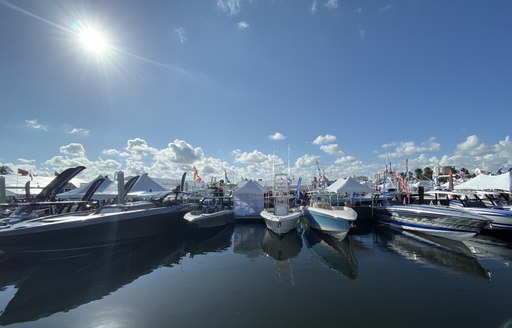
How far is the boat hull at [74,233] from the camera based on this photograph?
40.9 feet

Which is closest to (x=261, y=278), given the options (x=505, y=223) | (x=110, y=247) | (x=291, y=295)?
(x=291, y=295)

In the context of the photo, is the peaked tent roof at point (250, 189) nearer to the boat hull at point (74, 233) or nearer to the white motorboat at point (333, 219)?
the white motorboat at point (333, 219)

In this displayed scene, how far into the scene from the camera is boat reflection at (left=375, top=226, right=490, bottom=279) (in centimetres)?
1149

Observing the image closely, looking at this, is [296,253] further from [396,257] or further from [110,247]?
[110,247]

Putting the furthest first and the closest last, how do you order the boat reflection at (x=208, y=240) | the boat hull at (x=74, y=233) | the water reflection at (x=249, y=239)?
1. the boat reflection at (x=208, y=240)
2. the water reflection at (x=249, y=239)
3. the boat hull at (x=74, y=233)

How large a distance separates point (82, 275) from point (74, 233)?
3107 mm

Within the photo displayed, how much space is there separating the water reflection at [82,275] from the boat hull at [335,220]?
609 cm

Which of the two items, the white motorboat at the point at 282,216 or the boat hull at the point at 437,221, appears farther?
the white motorboat at the point at 282,216

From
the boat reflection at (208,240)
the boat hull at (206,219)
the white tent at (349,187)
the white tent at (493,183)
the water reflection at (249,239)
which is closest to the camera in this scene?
the water reflection at (249,239)

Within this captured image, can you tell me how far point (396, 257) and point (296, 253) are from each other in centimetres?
465

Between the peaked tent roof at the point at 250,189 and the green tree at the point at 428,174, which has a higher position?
the green tree at the point at 428,174

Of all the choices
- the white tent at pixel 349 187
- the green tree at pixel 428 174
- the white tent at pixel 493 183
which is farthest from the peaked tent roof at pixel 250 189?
the green tree at pixel 428 174

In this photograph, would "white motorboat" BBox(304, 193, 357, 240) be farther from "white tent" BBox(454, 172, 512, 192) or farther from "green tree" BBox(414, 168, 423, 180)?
"green tree" BBox(414, 168, 423, 180)

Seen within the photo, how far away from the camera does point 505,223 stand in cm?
1662
